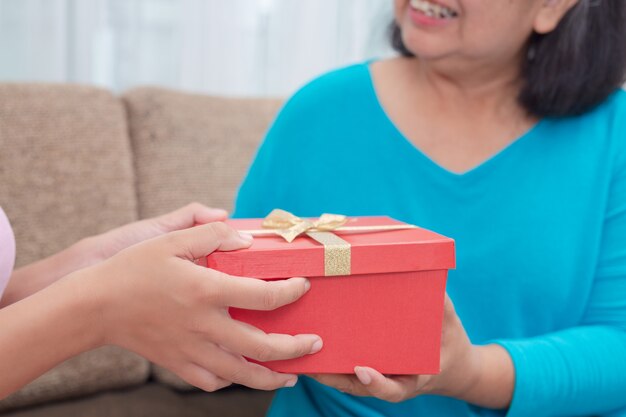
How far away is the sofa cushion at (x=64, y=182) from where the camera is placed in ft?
4.29

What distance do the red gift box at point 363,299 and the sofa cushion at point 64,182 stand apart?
70 cm

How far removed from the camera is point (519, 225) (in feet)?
3.40

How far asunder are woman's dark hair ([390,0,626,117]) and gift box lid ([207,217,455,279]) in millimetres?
407

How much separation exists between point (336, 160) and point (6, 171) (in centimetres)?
62

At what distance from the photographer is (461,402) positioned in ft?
3.35

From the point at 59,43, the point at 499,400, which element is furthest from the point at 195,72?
the point at 499,400

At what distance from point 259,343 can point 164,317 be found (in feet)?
0.33

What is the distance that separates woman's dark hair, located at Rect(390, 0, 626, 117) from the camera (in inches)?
42.1

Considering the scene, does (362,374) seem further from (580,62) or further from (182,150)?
(182,150)

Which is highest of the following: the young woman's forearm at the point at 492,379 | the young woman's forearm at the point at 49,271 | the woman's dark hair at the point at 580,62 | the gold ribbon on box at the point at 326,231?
the woman's dark hair at the point at 580,62

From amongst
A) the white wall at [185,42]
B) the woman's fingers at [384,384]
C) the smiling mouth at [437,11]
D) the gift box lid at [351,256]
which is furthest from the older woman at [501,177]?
the white wall at [185,42]

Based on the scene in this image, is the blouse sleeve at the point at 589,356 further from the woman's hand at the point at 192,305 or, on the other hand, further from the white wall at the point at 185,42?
the white wall at the point at 185,42

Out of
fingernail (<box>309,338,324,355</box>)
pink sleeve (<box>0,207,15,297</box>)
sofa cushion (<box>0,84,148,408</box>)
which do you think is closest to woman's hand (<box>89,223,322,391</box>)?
fingernail (<box>309,338,324,355</box>)

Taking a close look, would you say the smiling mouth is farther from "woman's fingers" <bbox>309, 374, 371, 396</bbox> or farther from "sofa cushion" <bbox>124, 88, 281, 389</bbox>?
"sofa cushion" <bbox>124, 88, 281, 389</bbox>
